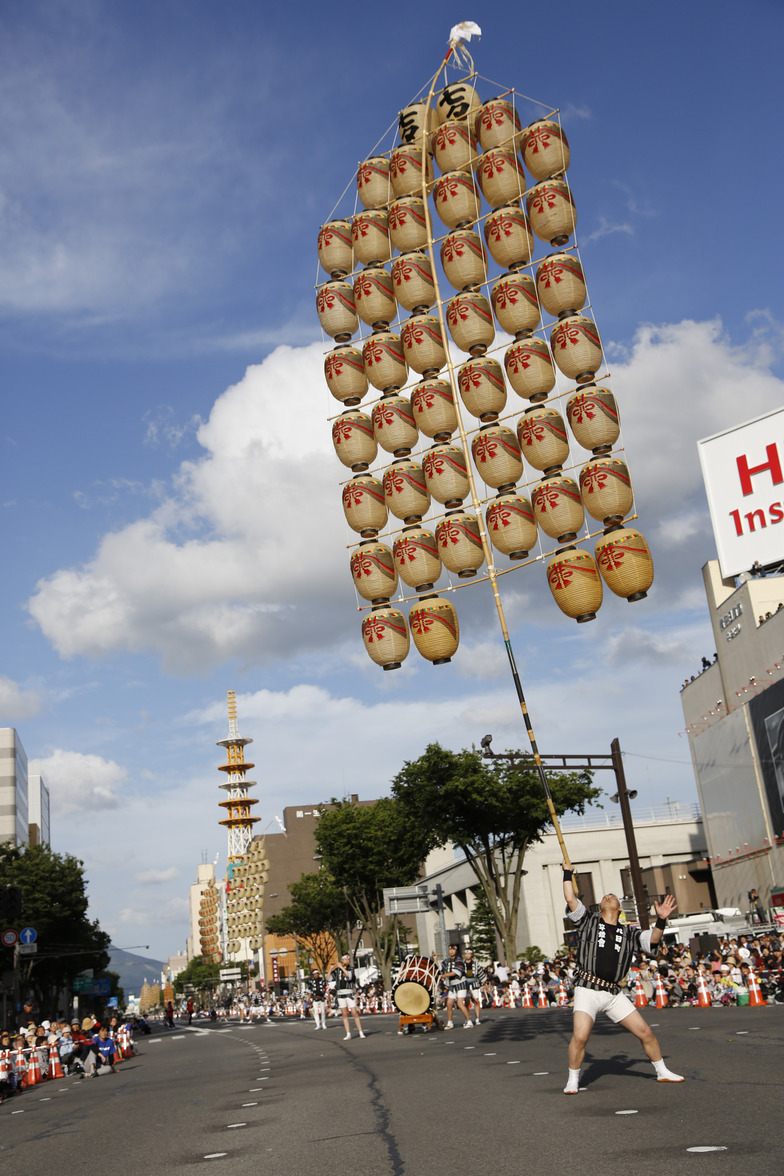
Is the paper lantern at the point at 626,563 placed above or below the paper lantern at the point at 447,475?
below

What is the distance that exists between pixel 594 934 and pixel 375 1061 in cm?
891

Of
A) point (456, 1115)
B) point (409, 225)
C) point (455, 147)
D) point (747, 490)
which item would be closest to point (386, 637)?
point (409, 225)

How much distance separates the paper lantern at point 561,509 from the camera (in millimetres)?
18594

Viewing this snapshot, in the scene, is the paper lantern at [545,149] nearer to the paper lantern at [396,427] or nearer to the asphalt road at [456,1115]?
the paper lantern at [396,427]

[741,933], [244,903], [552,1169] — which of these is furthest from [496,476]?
[244,903]

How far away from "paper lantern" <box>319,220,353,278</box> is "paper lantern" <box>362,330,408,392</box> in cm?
281

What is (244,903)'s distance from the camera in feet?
538

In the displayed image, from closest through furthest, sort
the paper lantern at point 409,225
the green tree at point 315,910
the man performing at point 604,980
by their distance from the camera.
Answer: the man performing at point 604,980, the paper lantern at point 409,225, the green tree at point 315,910

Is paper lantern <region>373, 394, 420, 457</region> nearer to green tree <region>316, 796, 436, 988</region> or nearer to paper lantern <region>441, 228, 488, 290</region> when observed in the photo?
paper lantern <region>441, 228, 488, 290</region>

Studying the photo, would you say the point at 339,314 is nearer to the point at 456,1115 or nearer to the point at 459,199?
the point at 459,199

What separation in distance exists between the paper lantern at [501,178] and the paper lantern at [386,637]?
8.29m

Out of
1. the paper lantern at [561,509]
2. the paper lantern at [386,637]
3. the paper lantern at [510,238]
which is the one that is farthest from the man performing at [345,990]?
the paper lantern at [510,238]

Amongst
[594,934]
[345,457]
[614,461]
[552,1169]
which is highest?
[345,457]

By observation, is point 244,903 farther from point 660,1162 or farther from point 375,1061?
point 660,1162
